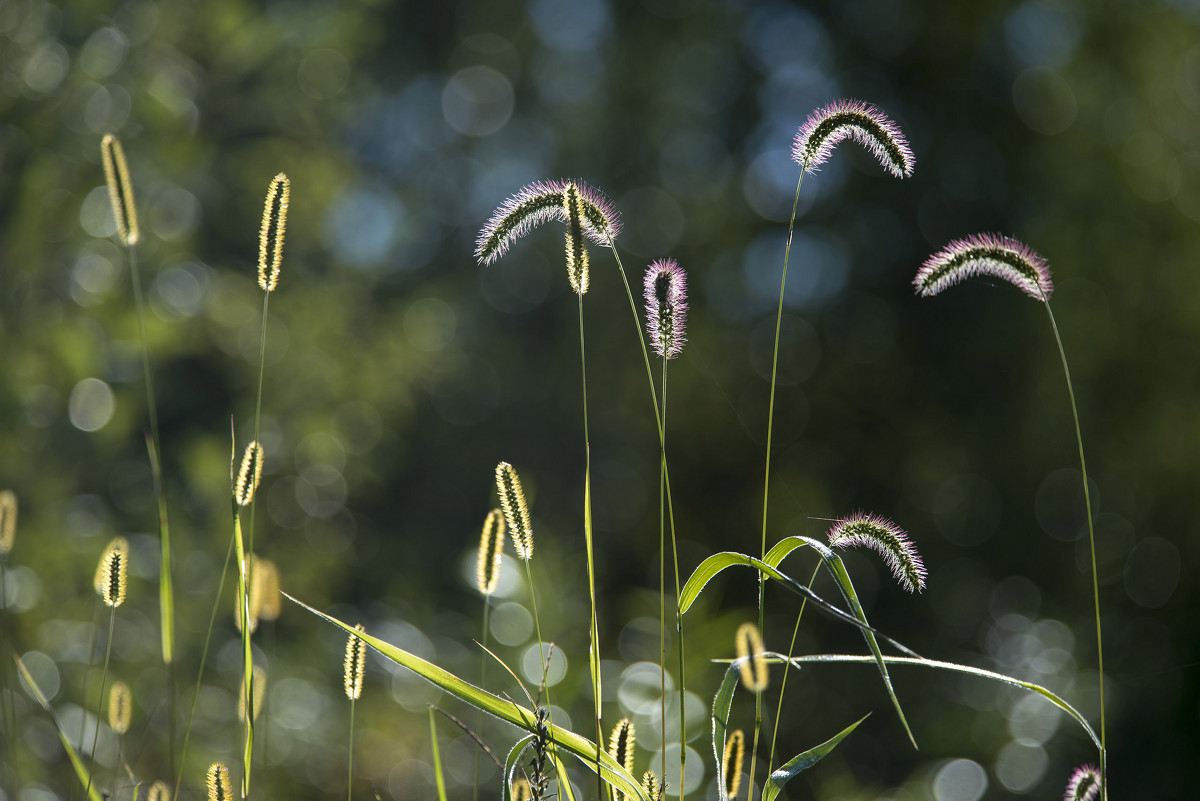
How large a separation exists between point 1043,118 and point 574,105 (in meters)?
4.31

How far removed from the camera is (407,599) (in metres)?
4.51

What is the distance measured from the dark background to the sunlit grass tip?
0.72m

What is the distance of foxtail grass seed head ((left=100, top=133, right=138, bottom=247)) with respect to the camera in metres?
1.14

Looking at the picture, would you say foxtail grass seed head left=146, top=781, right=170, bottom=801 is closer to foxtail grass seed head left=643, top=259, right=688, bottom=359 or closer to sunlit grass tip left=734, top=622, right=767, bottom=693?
sunlit grass tip left=734, top=622, right=767, bottom=693

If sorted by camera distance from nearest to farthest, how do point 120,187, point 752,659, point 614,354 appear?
point 752,659
point 120,187
point 614,354

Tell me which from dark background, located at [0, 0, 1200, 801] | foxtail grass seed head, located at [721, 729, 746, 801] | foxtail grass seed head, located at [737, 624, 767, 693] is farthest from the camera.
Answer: dark background, located at [0, 0, 1200, 801]

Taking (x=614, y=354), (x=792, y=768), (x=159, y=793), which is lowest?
(x=159, y=793)

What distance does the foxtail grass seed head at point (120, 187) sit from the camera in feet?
3.75

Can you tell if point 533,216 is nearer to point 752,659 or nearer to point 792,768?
point 752,659

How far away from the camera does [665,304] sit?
1.06 m

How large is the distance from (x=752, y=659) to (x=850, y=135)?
712mm

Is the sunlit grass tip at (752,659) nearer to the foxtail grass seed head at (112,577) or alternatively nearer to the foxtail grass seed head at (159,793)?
the foxtail grass seed head at (159,793)

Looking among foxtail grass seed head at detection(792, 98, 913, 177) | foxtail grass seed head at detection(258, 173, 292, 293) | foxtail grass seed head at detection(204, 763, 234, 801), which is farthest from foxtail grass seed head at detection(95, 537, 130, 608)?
foxtail grass seed head at detection(792, 98, 913, 177)

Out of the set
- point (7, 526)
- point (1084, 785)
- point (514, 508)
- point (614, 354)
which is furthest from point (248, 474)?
point (614, 354)
